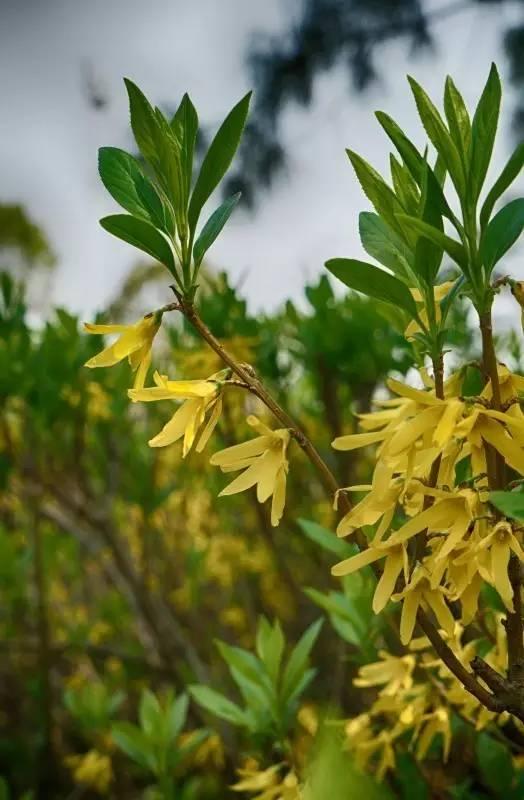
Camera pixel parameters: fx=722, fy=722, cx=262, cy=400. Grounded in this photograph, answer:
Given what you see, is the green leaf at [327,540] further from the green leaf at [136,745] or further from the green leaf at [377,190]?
the green leaf at [136,745]

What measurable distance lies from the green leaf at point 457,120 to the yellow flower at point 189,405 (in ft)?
1.04

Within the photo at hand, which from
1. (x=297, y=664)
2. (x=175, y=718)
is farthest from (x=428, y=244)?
(x=175, y=718)

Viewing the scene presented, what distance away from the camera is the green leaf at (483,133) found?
0.65 m

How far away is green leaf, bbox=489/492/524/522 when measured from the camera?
0.51m

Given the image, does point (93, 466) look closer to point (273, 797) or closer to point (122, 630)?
point (122, 630)

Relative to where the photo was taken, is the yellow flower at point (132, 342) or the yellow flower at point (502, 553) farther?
the yellow flower at point (132, 342)

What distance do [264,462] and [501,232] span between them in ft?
0.99

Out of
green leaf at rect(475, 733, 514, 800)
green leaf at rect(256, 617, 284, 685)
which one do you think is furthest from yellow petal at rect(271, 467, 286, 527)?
green leaf at rect(475, 733, 514, 800)

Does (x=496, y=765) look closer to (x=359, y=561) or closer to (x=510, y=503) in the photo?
(x=359, y=561)

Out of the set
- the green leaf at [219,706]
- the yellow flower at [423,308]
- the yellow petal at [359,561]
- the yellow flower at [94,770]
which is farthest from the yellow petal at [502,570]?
the yellow flower at [94,770]

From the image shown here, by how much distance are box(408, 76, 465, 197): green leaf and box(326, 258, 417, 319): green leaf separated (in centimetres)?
11

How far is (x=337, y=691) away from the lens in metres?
1.99

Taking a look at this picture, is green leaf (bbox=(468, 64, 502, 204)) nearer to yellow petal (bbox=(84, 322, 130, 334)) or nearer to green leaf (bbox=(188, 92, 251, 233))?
green leaf (bbox=(188, 92, 251, 233))

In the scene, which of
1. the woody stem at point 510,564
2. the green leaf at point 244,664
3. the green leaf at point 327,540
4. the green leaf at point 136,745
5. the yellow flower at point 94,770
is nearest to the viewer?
the woody stem at point 510,564
